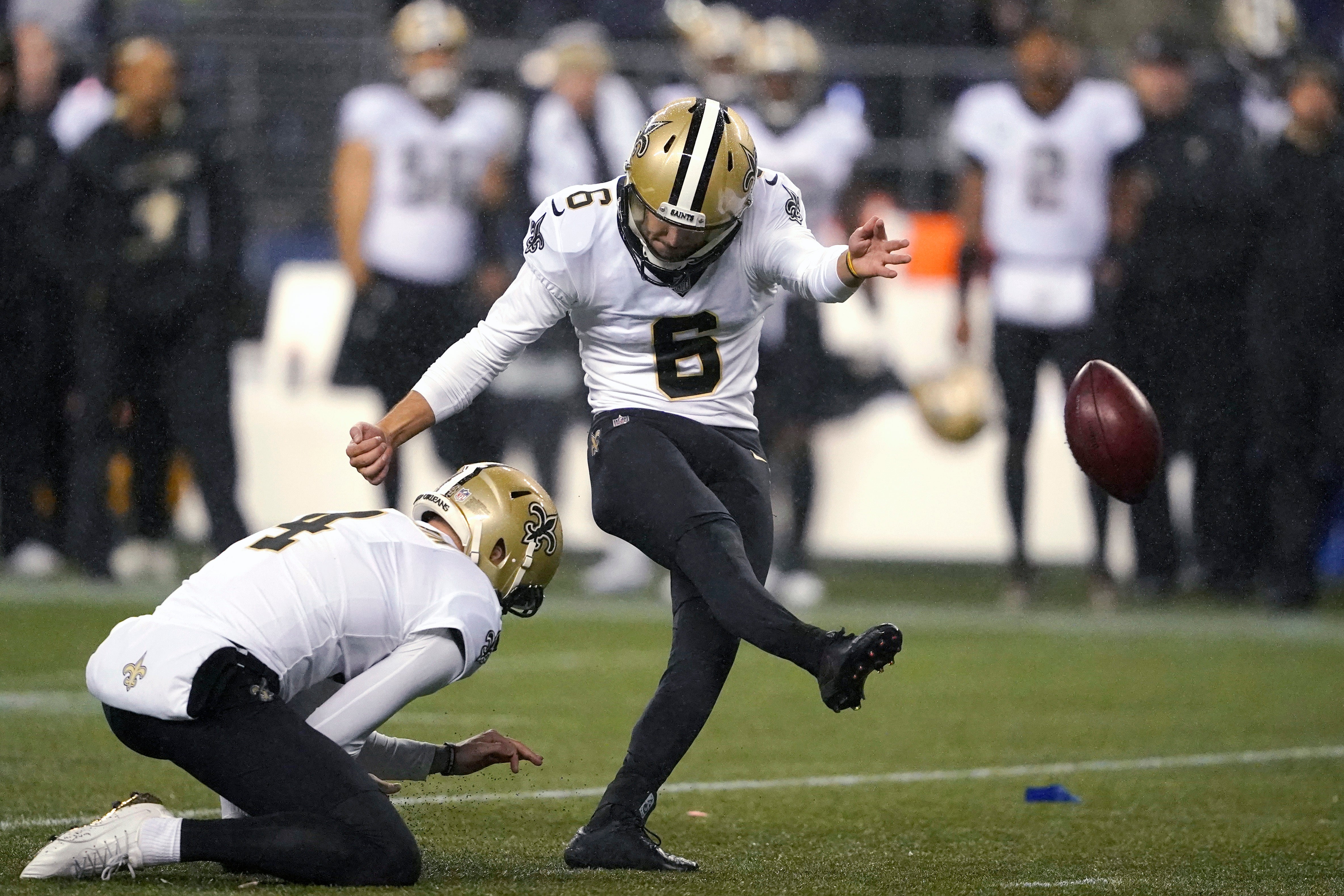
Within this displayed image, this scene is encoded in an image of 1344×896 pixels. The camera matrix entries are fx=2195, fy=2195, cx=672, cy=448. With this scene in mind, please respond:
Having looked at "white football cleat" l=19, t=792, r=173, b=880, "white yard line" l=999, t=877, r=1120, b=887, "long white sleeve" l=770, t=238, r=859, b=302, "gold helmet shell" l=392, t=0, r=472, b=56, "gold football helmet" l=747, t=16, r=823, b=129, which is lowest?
"white yard line" l=999, t=877, r=1120, b=887

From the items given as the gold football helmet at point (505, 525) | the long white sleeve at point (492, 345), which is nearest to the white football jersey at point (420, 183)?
the long white sleeve at point (492, 345)

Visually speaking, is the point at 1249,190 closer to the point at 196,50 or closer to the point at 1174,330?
the point at 1174,330

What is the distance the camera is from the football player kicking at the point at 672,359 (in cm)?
432

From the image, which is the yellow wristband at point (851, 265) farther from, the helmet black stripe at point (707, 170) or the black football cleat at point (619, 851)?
the black football cleat at point (619, 851)

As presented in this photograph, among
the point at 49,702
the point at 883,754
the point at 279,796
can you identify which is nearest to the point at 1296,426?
the point at 883,754

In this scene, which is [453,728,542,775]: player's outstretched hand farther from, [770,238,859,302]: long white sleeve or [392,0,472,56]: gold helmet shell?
[392,0,472,56]: gold helmet shell

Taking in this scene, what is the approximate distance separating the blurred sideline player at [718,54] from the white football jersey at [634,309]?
479 centimetres

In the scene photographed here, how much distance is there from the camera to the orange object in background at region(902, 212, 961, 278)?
39.8 feet

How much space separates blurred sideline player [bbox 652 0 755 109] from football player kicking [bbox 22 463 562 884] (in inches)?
219

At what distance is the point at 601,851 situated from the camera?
4.29m

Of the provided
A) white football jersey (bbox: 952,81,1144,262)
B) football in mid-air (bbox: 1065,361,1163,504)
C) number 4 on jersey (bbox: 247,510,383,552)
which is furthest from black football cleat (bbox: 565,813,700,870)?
white football jersey (bbox: 952,81,1144,262)

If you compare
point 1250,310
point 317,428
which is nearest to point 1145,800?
point 1250,310

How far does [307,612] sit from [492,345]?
840 mm

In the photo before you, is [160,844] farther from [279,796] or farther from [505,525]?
[505,525]
